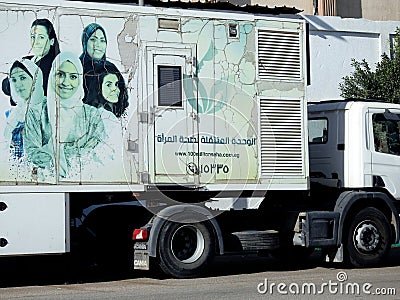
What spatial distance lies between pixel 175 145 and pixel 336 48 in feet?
35.7

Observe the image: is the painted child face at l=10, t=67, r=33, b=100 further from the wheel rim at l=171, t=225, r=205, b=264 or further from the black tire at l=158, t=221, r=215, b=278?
the wheel rim at l=171, t=225, r=205, b=264

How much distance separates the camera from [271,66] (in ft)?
49.4

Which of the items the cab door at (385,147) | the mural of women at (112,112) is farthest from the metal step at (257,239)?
the mural of women at (112,112)

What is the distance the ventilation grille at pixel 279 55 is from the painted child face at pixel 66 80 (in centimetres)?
321

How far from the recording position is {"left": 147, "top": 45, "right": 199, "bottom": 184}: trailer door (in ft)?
45.9

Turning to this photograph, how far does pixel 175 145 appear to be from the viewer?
46.3ft

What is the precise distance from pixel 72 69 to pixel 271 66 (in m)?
3.48

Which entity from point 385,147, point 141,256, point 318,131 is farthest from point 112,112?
point 385,147

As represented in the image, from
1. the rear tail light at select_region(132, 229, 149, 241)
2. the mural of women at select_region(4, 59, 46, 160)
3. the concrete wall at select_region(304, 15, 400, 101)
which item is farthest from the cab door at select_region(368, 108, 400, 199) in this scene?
the concrete wall at select_region(304, 15, 400, 101)

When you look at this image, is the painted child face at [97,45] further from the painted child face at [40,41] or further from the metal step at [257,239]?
the metal step at [257,239]

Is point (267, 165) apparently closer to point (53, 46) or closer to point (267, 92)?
point (267, 92)

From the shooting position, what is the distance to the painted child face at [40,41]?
43.2 ft

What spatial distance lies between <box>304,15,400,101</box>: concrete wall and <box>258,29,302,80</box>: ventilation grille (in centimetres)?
785

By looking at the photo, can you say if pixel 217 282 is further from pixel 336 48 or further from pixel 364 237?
pixel 336 48
